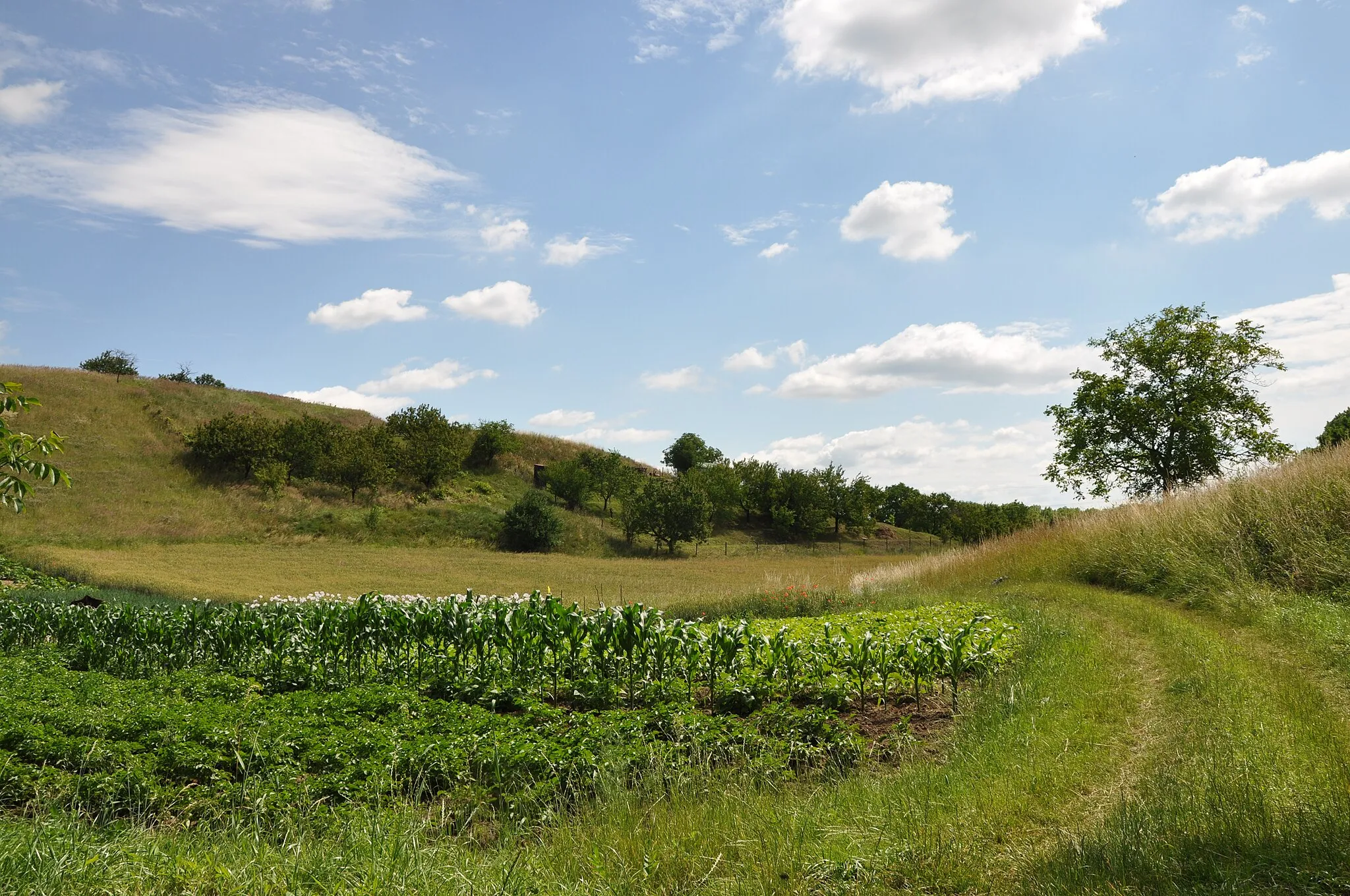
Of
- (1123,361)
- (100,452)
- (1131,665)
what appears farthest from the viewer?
(100,452)

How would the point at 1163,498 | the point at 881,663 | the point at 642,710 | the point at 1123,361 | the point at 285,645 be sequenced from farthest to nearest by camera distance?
1. the point at 1123,361
2. the point at 1163,498
3. the point at 285,645
4. the point at 881,663
5. the point at 642,710

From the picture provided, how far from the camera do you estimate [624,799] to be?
5148mm

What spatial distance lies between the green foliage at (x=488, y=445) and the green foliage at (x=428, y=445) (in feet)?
2.93

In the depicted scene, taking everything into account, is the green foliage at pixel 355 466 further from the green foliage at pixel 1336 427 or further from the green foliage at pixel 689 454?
the green foliage at pixel 1336 427

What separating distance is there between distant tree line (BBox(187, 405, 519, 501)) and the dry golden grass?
944cm

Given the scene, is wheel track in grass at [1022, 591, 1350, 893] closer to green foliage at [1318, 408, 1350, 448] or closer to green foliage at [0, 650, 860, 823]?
green foliage at [0, 650, 860, 823]

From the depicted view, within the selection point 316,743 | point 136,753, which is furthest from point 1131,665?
point 136,753

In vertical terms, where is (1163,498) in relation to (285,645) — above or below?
above

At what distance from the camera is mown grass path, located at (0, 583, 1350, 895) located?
3.93 meters

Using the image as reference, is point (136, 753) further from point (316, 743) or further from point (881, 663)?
point (881, 663)

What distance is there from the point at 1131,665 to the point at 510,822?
23.8ft

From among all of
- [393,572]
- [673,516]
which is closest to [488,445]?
[673,516]

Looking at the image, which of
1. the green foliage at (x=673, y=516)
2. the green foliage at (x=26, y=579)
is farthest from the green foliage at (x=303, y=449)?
the green foliage at (x=26, y=579)

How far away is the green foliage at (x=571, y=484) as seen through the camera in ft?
203
